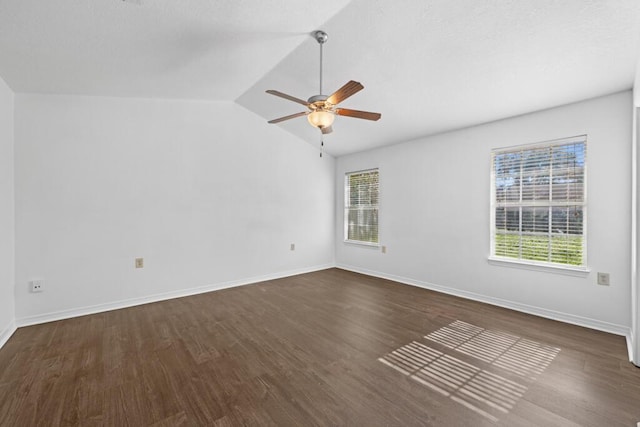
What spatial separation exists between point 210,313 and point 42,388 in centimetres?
150

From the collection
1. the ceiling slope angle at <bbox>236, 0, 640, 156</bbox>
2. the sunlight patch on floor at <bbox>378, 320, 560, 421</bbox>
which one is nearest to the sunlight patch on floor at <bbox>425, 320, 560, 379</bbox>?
the sunlight patch on floor at <bbox>378, 320, 560, 421</bbox>

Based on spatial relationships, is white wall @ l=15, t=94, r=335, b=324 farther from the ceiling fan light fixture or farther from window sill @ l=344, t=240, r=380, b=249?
the ceiling fan light fixture

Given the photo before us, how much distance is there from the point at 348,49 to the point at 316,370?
9.34ft


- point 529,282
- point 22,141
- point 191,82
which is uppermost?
point 191,82

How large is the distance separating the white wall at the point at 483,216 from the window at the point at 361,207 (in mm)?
160

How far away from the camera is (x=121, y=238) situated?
11.3ft

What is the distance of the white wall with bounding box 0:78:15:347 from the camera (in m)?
2.58

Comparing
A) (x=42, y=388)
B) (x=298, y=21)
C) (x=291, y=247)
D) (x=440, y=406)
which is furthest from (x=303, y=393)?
(x=291, y=247)

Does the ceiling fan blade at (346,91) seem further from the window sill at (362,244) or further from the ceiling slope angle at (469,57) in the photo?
the window sill at (362,244)

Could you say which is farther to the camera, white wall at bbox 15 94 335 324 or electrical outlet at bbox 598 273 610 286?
white wall at bbox 15 94 335 324

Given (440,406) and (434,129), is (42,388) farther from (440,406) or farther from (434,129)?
(434,129)

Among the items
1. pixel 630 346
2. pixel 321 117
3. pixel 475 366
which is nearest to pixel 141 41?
pixel 321 117

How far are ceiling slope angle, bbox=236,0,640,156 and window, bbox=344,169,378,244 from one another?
170cm

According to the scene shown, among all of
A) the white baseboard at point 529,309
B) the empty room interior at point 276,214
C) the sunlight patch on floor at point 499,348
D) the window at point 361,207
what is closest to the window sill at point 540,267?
the empty room interior at point 276,214
